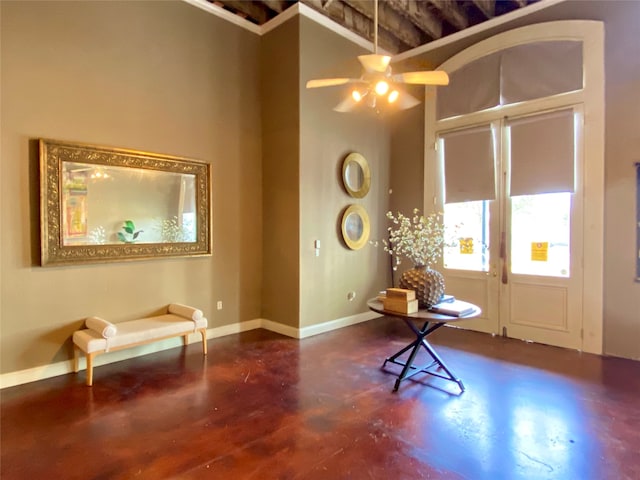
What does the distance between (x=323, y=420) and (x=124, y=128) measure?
3.56 metres

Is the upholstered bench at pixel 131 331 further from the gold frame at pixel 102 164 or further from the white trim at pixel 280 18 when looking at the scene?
the white trim at pixel 280 18

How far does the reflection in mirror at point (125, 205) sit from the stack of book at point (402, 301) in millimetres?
2621

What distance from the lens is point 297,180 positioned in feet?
15.9

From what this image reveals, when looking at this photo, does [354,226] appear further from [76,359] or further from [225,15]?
[76,359]

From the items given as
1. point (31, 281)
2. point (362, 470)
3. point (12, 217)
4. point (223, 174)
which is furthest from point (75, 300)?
point (362, 470)

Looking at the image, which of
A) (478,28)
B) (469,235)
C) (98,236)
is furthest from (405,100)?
(98,236)

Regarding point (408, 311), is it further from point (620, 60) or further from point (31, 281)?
point (620, 60)

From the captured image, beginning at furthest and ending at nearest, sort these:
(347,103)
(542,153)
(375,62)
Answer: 1. (542,153)
2. (347,103)
3. (375,62)

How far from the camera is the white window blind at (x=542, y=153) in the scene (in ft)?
14.6

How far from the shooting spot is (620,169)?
13.5ft

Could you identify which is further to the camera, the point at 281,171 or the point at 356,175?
the point at 356,175

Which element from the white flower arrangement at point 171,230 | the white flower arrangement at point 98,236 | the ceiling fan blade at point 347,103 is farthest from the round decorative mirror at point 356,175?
the white flower arrangement at point 98,236

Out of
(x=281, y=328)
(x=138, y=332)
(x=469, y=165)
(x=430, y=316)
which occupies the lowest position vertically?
(x=281, y=328)

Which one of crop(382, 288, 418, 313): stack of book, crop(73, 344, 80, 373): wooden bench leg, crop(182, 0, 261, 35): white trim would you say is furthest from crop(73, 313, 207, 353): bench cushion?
crop(182, 0, 261, 35): white trim
